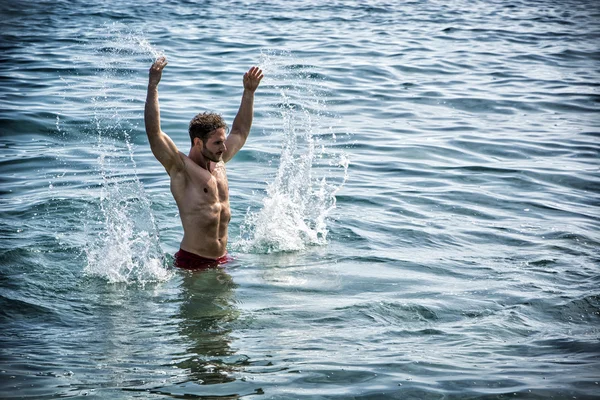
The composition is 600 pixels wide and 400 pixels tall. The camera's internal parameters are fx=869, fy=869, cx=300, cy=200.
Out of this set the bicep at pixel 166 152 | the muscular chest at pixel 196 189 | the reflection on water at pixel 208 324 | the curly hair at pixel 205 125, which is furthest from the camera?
the muscular chest at pixel 196 189

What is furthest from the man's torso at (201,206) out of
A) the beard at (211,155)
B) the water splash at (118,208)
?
the water splash at (118,208)

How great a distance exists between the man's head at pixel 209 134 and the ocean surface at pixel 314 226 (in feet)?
3.54

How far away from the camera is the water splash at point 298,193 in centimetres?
896

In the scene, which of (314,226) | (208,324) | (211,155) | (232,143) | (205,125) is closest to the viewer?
(208,324)

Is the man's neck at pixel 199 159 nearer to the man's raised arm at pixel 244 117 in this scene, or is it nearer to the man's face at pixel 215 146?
the man's face at pixel 215 146

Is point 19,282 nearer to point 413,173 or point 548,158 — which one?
point 413,173

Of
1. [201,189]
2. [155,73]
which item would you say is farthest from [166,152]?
[155,73]

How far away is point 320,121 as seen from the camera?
1380 cm

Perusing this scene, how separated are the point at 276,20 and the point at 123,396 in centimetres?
1861

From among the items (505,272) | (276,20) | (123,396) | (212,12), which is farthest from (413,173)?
(212,12)

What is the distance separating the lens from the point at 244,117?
27.5 ft

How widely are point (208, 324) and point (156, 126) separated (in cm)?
171

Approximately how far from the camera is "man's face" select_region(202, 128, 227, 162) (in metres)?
7.68

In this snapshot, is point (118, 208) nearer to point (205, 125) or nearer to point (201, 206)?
point (201, 206)
